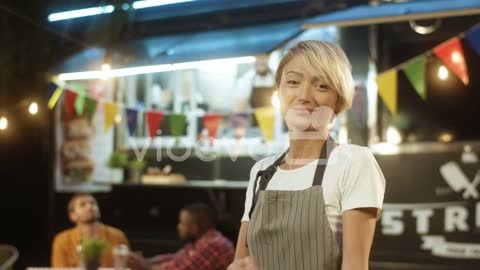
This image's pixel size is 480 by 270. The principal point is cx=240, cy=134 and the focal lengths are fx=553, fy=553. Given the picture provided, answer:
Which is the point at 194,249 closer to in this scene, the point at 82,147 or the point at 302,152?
the point at 82,147

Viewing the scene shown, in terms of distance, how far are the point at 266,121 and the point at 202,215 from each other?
0.68 meters

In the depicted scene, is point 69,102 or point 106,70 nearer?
point 106,70

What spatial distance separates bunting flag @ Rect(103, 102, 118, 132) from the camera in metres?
2.68

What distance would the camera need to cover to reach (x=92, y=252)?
220 centimetres

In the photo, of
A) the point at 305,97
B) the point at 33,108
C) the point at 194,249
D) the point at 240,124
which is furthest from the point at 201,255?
the point at 305,97

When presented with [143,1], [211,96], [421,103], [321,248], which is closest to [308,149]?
[321,248]

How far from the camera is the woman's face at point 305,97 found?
1085 mm

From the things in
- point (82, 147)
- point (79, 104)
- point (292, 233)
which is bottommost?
point (292, 233)

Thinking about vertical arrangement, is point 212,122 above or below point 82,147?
above

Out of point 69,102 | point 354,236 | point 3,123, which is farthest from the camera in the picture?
point 69,102

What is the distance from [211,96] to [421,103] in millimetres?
987

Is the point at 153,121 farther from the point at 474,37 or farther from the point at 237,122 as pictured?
the point at 474,37

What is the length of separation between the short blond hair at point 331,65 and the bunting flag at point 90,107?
5.64 feet

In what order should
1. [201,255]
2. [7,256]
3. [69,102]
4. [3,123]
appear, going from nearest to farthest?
[201,255]
[7,256]
[3,123]
[69,102]
